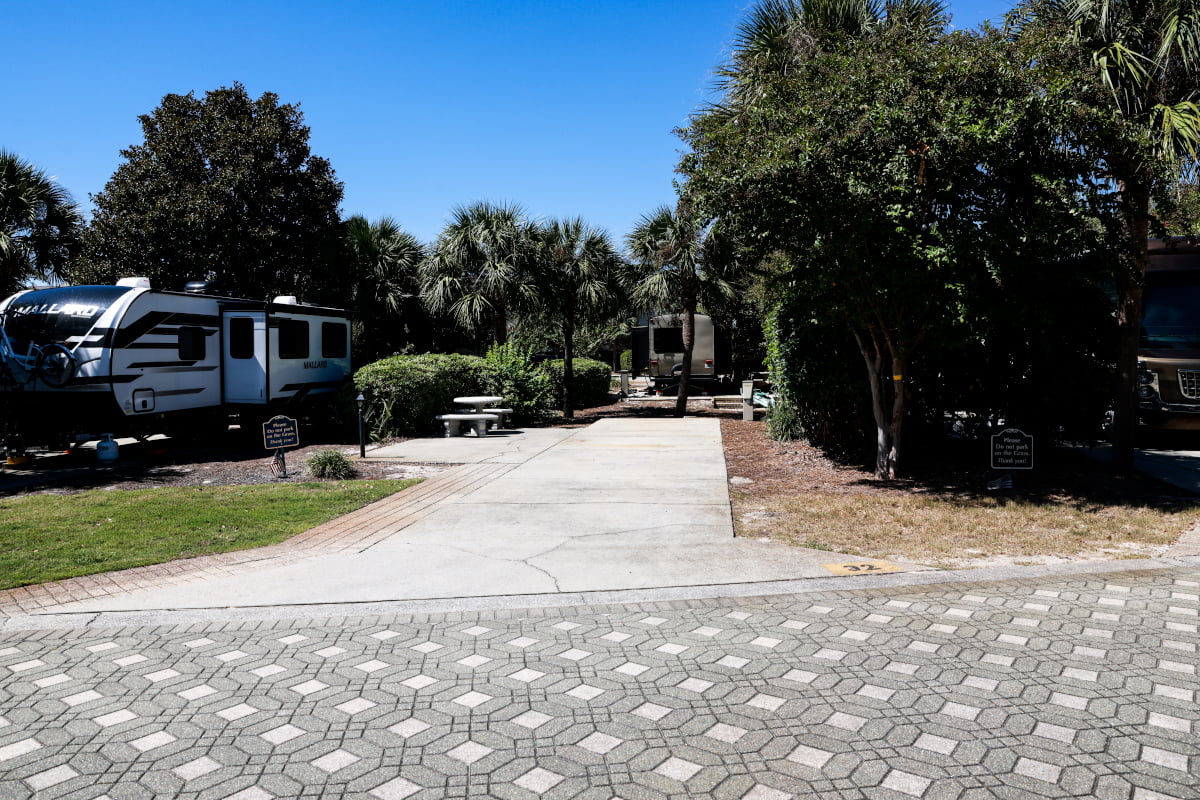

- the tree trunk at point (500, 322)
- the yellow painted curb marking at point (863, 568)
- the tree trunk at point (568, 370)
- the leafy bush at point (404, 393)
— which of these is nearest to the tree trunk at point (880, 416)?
the yellow painted curb marking at point (863, 568)

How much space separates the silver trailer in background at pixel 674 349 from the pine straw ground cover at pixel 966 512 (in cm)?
1614

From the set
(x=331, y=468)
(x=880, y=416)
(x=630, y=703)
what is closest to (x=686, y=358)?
(x=880, y=416)

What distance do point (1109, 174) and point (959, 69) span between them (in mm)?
2000

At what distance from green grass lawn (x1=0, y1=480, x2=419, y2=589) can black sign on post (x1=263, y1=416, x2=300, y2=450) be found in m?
0.95

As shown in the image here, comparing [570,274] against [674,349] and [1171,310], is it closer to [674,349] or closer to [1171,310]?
[674,349]

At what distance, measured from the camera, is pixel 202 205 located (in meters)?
21.8

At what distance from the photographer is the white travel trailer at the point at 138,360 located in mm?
12352

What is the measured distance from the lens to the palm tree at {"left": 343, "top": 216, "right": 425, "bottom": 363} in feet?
79.1

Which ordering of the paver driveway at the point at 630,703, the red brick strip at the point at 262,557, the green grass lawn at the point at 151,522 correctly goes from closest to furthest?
the paver driveway at the point at 630,703 → the red brick strip at the point at 262,557 → the green grass lawn at the point at 151,522

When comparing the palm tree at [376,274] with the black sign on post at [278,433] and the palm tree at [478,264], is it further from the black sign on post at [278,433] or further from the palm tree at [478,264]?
the black sign on post at [278,433]

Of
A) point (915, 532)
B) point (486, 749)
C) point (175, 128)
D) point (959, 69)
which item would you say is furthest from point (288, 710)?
point (175, 128)

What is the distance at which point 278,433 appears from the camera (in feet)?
37.2

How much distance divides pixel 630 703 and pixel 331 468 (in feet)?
26.8

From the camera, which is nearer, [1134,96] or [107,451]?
[1134,96]
